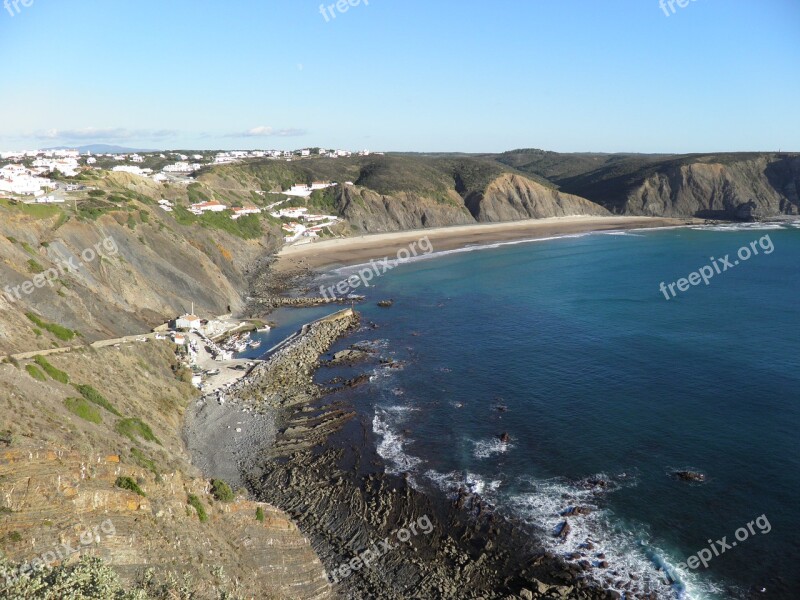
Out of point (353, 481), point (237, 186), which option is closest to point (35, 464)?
point (353, 481)

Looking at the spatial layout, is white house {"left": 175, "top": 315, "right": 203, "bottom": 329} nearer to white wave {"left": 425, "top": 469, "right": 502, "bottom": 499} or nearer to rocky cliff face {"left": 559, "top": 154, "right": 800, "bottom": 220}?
white wave {"left": 425, "top": 469, "right": 502, "bottom": 499}

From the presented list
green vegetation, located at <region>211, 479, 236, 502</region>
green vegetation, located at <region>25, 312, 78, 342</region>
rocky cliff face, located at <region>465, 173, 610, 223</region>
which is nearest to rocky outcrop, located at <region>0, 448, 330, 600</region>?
green vegetation, located at <region>211, 479, 236, 502</region>

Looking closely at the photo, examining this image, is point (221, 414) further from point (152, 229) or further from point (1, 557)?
point (152, 229)

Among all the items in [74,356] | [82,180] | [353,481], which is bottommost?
[353,481]
